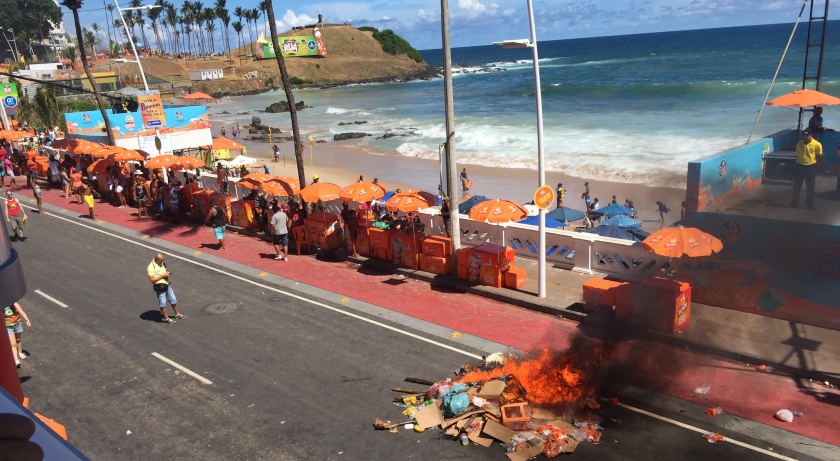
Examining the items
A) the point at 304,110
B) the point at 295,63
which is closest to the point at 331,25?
the point at 295,63

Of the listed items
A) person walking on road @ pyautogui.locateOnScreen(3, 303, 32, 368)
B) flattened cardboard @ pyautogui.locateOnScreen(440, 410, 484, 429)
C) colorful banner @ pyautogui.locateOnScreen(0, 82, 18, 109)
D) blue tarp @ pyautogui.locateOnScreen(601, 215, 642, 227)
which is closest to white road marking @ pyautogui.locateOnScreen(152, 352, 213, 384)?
person walking on road @ pyautogui.locateOnScreen(3, 303, 32, 368)

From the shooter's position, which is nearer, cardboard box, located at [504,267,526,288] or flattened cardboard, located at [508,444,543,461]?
flattened cardboard, located at [508,444,543,461]

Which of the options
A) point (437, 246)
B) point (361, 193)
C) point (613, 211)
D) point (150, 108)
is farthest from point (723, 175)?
point (150, 108)

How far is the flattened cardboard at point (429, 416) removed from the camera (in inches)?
381

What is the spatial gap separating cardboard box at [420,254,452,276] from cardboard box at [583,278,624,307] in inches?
161

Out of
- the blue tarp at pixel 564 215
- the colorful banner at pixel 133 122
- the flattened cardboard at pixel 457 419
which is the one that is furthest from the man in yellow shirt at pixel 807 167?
the colorful banner at pixel 133 122

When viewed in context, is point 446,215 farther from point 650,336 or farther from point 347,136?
point 347,136

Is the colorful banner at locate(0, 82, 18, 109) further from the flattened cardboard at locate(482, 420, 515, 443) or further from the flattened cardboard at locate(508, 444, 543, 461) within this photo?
the flattened cardboard at locate(508, 444, 543, 461)

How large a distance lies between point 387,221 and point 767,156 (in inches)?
399

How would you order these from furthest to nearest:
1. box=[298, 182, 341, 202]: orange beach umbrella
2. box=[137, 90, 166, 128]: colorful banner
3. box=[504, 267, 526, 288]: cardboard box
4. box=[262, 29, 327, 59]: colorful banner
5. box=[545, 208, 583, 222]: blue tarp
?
1. box=[262, 29, 327, 59]: colorful banner
2. box=[137, 90, 166, 128]: colorful banner
3. box=[545, 208, 583, 222]: blue tarp
4. box=[298, 182, 341, 202]: orange beach umbrella
5. box=[504, 267, 526, 288]: cardboard box

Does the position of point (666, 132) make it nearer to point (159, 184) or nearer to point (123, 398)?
point (159, 184)

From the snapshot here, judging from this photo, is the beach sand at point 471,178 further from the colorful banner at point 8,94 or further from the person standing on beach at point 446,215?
the colorful banner at point 8,94

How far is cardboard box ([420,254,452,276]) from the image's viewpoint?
16.9 meters

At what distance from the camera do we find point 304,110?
91938mm
